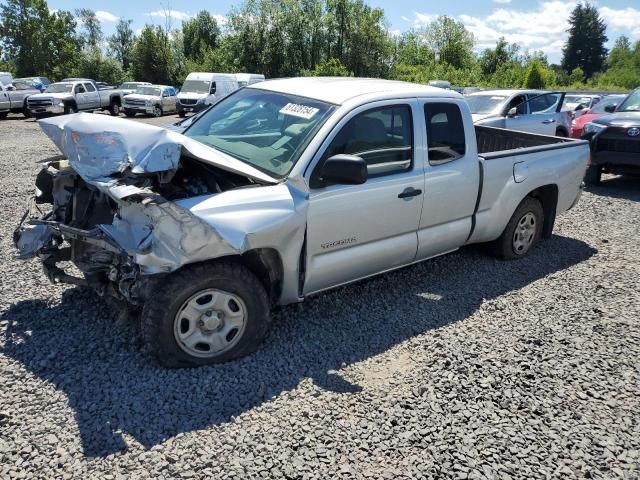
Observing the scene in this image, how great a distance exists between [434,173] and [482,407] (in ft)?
6.55

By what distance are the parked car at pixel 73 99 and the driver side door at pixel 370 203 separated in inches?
875

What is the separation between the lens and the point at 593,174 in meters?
9.90

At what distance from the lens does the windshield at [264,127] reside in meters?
3.81

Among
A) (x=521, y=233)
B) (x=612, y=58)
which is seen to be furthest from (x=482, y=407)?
(x=612, y=58)

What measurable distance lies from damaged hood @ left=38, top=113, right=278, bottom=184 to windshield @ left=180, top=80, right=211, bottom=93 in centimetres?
2187

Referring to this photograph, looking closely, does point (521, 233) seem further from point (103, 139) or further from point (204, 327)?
point (103, 139)

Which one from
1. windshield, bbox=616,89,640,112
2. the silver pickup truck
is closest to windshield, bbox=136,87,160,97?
windshield, bbox=616,89,640,112

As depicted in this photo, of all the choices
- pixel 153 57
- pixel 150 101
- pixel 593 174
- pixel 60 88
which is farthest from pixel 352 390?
pixel 153 57

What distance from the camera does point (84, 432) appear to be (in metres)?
2.90

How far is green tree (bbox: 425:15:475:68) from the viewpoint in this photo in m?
56.3

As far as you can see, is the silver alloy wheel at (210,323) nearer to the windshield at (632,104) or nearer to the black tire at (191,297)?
the black tire at (191,297)

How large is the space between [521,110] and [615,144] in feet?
6.56

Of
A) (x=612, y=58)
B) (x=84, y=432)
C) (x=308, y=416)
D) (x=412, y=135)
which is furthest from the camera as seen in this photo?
(x=612, y=58)

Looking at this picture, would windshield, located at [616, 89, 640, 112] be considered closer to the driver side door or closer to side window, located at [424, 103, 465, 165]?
side window, located at [424, 103, 465, 165]
